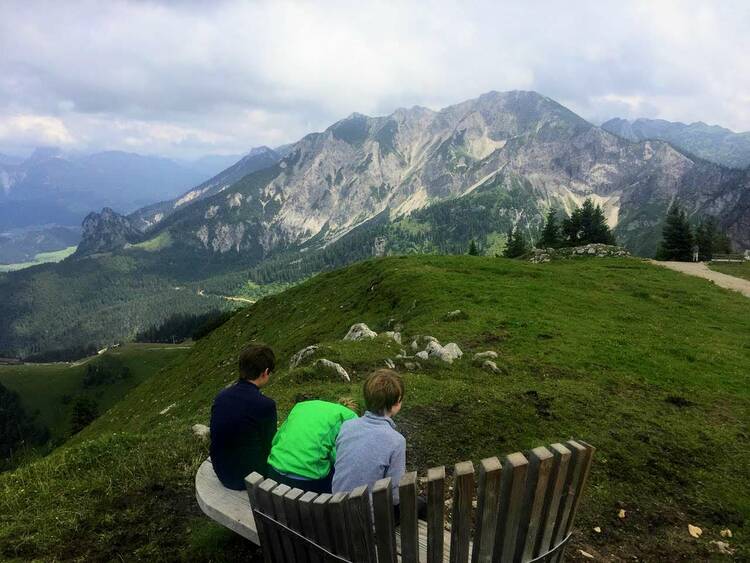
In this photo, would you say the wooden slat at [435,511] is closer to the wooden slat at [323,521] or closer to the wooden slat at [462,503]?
the wooden slat at [462,503]

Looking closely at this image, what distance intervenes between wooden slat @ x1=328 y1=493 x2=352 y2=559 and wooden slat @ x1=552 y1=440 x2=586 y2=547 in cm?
222

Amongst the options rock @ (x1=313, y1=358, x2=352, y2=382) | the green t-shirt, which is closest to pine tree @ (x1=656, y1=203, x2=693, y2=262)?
rock @ (x1=313, y1=358, x2=352, y2=382)

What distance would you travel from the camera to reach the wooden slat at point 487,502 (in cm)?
401

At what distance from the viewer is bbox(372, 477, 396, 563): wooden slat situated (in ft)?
14.1

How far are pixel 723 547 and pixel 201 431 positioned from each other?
504 inches

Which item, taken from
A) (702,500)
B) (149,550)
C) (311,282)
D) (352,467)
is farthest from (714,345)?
(311,282)

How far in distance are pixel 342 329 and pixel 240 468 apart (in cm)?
2744

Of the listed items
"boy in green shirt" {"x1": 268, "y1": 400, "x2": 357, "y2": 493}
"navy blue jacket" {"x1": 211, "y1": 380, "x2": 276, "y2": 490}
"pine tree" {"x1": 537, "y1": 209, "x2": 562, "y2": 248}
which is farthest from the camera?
Result: "pine tree" {"x1": 537, "y1": 209, "x2": 562, "y2": 248}

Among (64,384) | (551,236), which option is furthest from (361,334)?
(64,384)

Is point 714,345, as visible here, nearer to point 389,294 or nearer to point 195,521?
point 389,294

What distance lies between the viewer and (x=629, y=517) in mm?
9438

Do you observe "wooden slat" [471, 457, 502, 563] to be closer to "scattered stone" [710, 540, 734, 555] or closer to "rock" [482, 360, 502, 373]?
"scattered stone" [710, 540, 734, 555]

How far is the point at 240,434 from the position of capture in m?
7.75

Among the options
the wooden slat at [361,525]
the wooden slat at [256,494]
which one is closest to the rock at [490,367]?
the wooden slat at [256,494]
